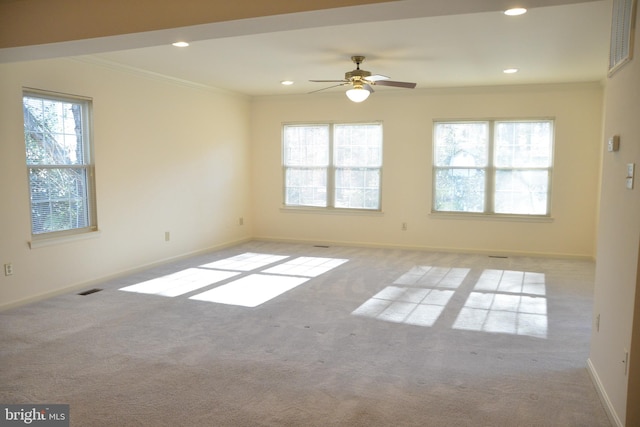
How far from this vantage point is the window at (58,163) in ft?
15.6

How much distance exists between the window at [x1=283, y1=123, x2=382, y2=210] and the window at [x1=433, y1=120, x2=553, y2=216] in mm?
1065

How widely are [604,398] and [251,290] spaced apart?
137 inches

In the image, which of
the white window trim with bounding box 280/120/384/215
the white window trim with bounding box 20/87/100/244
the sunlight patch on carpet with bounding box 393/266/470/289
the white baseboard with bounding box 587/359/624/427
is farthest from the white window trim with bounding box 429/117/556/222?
the white window trim with bounding box 20/87/100/244

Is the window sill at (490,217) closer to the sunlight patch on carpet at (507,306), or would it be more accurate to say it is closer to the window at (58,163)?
the sunlight patch on carpet at (507,306)

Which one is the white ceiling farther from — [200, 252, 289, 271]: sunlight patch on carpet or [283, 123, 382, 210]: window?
[200, 252, 289, 271]: sunlight patch on carpet

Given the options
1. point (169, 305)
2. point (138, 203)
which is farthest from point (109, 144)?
point (169, 305)

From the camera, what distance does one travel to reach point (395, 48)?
487 cm

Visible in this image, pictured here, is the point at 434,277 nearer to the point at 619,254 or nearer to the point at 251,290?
the point at 251,290

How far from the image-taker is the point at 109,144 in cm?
557

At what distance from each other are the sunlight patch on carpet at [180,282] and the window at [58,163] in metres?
0.94

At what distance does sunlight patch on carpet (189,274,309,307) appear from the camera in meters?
4.82

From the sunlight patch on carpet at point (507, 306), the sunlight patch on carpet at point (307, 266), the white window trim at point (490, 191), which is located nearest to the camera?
the sunlight patch on carpet at point (507, 306)

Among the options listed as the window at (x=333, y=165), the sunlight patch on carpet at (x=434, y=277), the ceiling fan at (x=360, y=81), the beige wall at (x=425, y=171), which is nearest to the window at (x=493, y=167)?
the beige wall at (x=425, y=171)

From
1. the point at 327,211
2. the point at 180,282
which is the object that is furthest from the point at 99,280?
the point at 327,211
